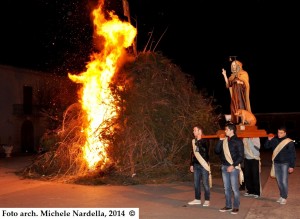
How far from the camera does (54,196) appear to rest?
1044cm

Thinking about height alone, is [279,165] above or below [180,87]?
below

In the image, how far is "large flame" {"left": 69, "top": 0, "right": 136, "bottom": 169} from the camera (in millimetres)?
14097

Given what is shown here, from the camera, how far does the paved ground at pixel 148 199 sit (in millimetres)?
8422

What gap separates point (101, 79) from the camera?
14.8 metres

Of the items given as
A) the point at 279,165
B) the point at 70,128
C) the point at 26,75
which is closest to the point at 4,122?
the point at 26,75

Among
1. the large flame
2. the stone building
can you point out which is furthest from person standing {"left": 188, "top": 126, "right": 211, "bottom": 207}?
the stone building

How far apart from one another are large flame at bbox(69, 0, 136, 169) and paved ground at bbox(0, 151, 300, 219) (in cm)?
196

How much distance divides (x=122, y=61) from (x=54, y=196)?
5930 millimetres

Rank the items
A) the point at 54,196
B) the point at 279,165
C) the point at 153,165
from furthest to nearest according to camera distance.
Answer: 1. the point at 153,165
2. the point at 54,196
3. the point at 279,165

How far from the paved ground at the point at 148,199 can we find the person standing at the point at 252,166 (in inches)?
11.3

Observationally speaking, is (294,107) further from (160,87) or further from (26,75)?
(160,87)

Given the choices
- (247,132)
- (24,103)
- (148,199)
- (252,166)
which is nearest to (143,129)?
(148,199)

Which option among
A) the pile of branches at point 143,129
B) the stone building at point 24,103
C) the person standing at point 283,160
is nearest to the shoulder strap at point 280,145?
the person standing at point 283,160

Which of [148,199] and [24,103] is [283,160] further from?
[24,103]
